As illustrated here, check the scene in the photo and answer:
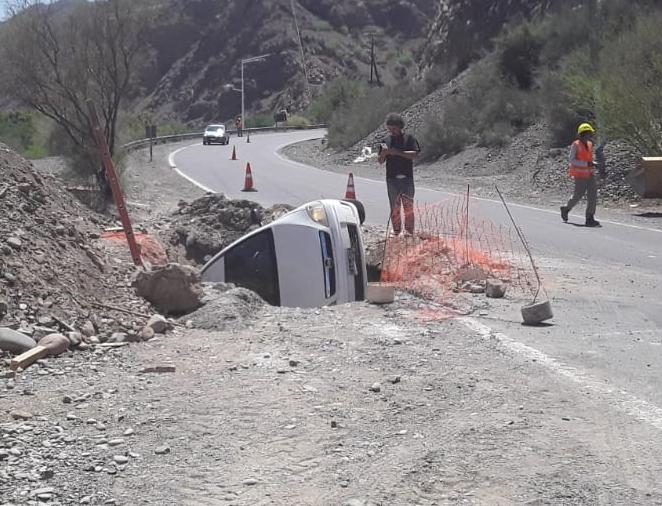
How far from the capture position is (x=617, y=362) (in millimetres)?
6719

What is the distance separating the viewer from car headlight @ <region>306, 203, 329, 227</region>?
918 cm

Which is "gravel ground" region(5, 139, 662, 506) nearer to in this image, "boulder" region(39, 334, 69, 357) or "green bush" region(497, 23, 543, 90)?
"boulder" region(39, 334, 69, 357)

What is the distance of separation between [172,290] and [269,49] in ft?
384

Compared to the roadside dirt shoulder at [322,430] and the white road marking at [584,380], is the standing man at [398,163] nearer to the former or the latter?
the white road marking at [584,380]

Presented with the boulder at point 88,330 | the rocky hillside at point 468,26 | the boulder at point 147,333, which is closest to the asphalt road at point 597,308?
the boulder at point 147,333

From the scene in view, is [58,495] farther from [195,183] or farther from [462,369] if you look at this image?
[195,183]

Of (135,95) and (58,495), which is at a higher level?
(135,95)

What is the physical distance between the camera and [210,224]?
45.3ft

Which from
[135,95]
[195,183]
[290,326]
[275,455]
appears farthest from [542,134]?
[275,455]

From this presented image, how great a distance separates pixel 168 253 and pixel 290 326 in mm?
4598

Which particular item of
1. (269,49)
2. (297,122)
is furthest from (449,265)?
(269,49)

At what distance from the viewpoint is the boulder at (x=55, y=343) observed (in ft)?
21.4

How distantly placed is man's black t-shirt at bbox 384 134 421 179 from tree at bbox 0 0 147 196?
1043 centimetres

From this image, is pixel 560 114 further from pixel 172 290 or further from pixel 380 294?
pixel 172 290
